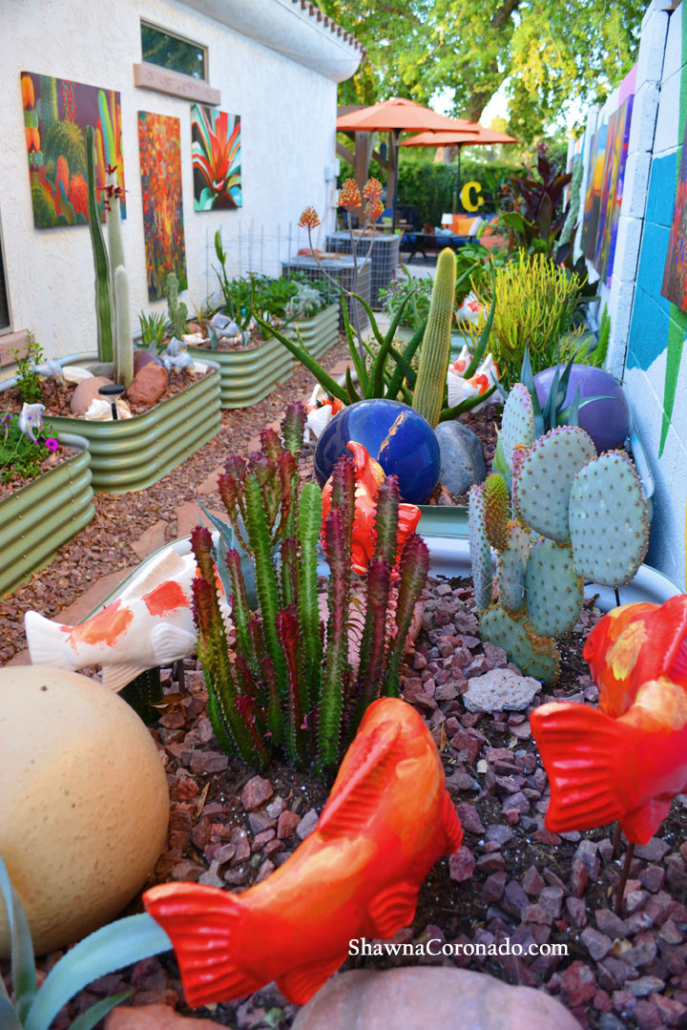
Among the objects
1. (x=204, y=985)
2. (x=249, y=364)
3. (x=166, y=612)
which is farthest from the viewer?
(x=249, y=364)

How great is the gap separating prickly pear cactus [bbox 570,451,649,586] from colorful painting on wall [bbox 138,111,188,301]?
17.8 ft

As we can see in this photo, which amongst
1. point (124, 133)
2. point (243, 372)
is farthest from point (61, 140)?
point (243, 372)

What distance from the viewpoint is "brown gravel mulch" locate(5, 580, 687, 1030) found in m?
1.25

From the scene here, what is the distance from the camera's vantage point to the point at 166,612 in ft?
5.74

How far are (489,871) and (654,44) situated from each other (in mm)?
3993

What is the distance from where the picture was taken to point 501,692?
1923 mm

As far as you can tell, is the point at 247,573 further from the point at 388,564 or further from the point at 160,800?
the point at 160,800

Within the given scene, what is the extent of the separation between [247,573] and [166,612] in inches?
8.0

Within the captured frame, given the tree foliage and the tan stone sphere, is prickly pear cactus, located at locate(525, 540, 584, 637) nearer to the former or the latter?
the tan stone sphere

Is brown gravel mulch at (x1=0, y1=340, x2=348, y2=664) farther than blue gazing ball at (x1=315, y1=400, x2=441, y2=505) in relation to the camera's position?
Yes

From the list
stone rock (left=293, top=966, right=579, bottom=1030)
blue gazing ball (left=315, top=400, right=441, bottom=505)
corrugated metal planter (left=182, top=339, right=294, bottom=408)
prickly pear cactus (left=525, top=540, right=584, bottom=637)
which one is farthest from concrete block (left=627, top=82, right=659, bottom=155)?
stone rock (left=293, top=966, right=579, bottom=1030)

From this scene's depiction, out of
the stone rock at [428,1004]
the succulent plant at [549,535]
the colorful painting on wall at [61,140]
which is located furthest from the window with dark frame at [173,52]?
the stone rock at [428,1004]

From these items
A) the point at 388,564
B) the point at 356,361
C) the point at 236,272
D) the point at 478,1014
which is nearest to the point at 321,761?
the point at 388,564

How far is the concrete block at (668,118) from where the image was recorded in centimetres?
324
